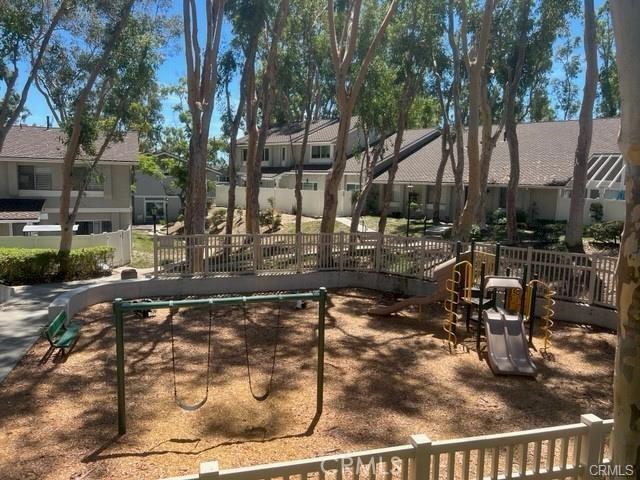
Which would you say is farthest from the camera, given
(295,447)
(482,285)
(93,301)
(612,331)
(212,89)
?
(212,89)

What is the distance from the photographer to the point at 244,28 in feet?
57.5

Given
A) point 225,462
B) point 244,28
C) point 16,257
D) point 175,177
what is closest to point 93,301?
point 16,257

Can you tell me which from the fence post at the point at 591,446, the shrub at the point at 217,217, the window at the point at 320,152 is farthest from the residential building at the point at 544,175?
the fence post at the point at 591,446

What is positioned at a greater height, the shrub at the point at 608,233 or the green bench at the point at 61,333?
the shrub at the point at 608,233

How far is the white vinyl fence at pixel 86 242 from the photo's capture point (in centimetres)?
1866

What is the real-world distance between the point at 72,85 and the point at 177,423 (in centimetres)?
1727

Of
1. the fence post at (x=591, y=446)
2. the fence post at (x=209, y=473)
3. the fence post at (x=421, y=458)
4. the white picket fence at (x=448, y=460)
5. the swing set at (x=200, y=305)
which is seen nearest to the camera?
the fence post at (x=209, y=473)

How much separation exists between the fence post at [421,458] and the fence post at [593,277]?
8.51 metres

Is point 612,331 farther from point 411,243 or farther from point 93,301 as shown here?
point 93,301

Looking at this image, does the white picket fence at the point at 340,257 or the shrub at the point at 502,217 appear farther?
the shrub at the point at 502,217

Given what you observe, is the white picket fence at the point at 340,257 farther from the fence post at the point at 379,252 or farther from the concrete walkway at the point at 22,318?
the concrete walkway at the point at 22,318

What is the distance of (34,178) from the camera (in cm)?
2458

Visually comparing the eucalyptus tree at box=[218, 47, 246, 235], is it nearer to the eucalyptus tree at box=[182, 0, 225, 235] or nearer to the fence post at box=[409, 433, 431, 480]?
the eucalyptus tree at box=[182, 0, 225, 235]

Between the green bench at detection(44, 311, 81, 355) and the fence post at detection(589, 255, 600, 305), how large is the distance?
988 centimetres
